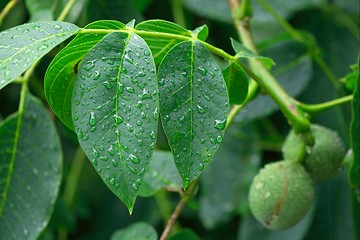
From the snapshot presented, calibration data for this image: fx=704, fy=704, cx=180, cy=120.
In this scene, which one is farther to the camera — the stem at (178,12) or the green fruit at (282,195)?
the stem at (178,12)

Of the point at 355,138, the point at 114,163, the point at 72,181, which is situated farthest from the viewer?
the point at 72,181

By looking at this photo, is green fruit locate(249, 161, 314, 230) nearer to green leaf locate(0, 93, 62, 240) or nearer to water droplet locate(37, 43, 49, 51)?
green leaf locate(0, 93, 62, 240)

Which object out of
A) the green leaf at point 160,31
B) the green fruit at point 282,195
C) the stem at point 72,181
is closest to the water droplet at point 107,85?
the green leaf at point 160,31

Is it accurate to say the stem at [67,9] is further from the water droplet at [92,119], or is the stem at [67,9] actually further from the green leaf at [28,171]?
the water droplet at [92,119]

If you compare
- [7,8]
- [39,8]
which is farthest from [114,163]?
[39,8]

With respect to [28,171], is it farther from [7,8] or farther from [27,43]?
[27,43]

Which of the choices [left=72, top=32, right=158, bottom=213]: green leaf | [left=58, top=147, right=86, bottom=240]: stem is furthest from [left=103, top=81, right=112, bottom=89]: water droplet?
[left=58, top=147, right=86, bottom=240]: stem
